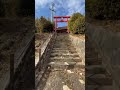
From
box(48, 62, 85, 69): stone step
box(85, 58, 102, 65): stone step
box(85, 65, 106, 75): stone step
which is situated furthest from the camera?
box(48, 62, 85, 69): stone step

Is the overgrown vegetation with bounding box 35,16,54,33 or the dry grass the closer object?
the dry grass

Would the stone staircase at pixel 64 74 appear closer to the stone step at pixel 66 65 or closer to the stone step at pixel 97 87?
the stone step at pixel 66 65

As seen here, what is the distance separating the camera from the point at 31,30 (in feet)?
15.6

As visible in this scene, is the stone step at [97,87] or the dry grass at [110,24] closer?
the dry grass at [110,24]

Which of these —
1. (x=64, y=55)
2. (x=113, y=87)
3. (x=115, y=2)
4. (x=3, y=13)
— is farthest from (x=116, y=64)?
(x=64, y=55)

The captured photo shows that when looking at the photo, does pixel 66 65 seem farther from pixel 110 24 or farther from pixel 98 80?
pixel 110 24

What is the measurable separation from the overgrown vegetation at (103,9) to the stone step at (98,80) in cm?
120

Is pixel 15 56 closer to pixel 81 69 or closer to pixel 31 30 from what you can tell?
pixel 31 30

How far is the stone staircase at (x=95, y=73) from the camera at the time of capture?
4.58 m

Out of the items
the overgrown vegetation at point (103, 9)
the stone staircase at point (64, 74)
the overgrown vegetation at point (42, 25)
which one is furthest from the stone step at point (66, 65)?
the overgrown vegetation at point (42, 25)

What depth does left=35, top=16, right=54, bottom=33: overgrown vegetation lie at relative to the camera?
637 inches

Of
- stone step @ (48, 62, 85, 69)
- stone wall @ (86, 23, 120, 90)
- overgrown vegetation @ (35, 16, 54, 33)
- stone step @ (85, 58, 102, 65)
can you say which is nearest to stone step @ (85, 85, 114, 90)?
stone wall @ (86, 23, 120, 90)

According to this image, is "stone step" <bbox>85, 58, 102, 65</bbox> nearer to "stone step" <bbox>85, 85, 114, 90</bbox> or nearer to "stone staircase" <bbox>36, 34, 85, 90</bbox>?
"stone staircase" <bbox>36, 34, 85, 90</bbox>

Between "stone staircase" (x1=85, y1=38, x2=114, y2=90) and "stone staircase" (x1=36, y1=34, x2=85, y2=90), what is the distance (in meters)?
0.37
